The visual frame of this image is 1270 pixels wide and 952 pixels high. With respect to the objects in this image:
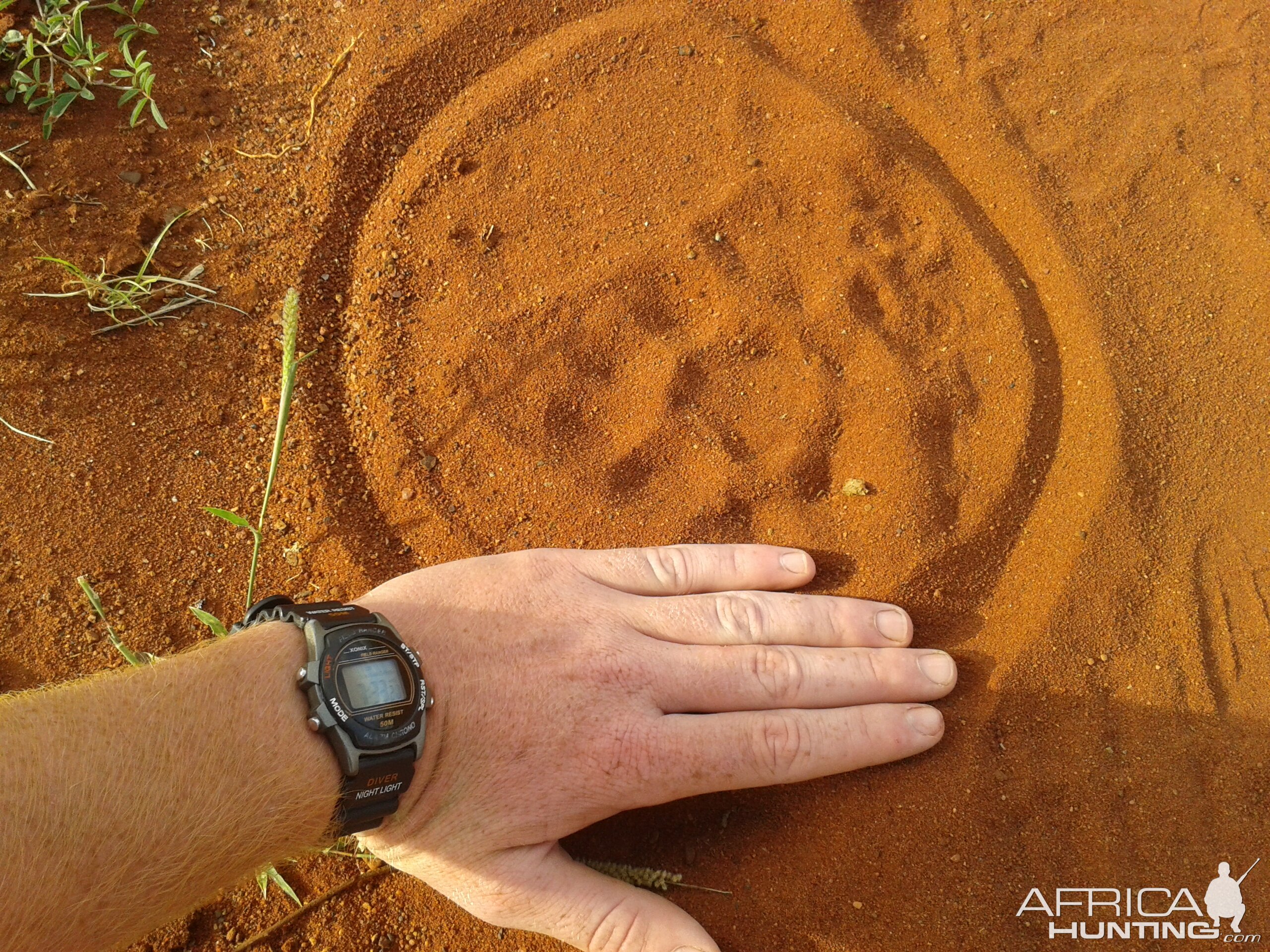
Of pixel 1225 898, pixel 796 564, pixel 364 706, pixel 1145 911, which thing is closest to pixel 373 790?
pixel 364 706

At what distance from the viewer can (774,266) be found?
212cm

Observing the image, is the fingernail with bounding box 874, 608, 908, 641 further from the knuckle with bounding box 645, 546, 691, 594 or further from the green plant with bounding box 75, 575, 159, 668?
the green plant with bounding box 75, 575, 159, 668

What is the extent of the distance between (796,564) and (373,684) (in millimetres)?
962

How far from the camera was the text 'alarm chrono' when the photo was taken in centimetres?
148

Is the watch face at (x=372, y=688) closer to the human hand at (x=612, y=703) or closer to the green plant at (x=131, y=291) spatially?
the human hand at (x=612, y=703)

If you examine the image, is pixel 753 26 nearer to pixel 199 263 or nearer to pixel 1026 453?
pixel 1026 453

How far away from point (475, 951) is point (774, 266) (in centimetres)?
172

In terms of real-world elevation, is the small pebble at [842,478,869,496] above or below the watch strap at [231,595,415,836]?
above

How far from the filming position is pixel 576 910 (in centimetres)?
161

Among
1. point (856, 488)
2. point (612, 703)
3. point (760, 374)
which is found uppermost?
point (760, 374)

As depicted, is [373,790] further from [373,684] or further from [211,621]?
[211,621]

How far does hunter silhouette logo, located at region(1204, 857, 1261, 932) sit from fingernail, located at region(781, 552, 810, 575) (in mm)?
1020

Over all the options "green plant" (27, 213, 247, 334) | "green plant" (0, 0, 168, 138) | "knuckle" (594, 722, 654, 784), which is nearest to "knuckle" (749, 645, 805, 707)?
"knuckle" (594, 722, 654, 784)

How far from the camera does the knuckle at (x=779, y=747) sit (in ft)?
5.79
